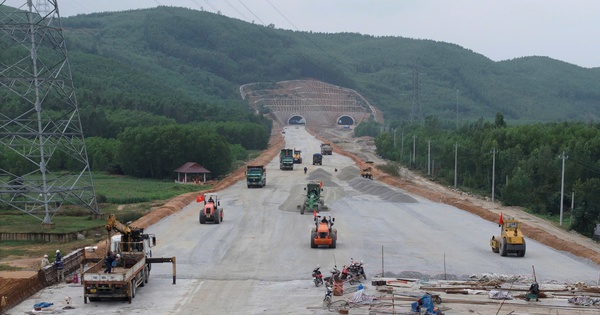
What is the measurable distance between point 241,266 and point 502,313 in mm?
14909

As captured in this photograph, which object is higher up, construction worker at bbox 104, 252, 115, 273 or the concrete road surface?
construction worker at bbox 104, 252, 115, 273

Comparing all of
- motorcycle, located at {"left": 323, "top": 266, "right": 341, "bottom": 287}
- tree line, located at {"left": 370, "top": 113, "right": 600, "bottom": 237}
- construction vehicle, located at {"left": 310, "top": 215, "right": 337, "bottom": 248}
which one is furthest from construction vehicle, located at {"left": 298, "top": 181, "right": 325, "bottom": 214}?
motorcycle, located at {"left": 323, "top": 266, "right": 341, "bottom": 287}

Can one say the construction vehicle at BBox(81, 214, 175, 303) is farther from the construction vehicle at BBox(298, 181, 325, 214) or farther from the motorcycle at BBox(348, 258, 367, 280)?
the construction vehicle at BBox(298, 181, 325, 214)

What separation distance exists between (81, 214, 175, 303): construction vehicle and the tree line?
39.9 metres

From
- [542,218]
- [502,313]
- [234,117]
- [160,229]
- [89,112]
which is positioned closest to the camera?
[502,313]

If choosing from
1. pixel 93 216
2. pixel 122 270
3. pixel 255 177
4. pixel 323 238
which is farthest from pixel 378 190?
pixel 122 270

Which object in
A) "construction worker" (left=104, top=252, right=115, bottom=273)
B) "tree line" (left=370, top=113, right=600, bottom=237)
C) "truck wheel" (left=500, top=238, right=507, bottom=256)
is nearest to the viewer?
"construction worker" (left=104, top=252, right=115, bottom=273)

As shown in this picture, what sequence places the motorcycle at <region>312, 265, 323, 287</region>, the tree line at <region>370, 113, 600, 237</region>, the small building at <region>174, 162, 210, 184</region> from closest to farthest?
the motorcycle at <region>312, 265, 323, 287</region> < the tree line at <region>370, 113, 600, 237</region> < the small building at <region>174, 162, 210, 184</region>

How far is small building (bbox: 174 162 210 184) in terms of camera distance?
340ft

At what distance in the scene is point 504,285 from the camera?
120 feet

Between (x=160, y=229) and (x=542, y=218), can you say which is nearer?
(x=160, y=229)

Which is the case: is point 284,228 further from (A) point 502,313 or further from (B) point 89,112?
(B) point 89,112

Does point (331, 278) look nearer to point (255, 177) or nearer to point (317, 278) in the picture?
point (317, 278)

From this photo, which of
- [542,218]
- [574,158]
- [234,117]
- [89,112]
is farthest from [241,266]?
[234,117]
